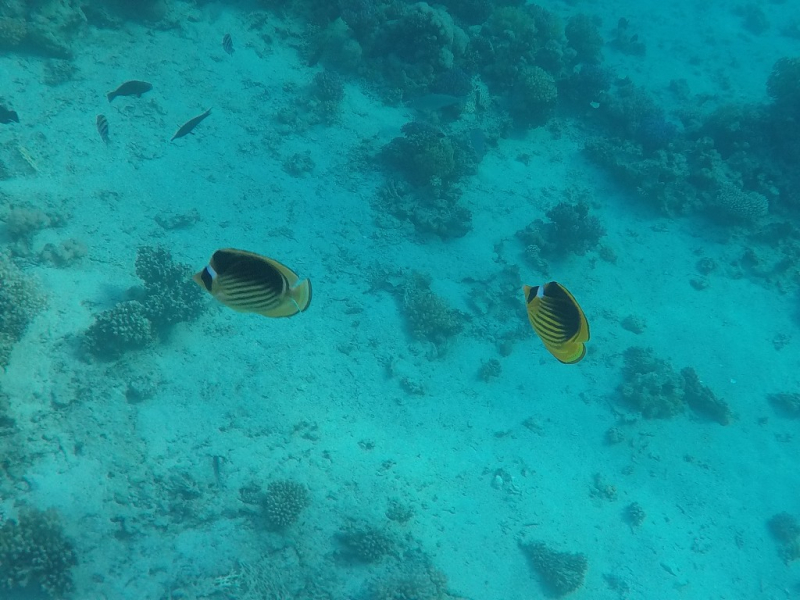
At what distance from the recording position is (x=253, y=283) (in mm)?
2389

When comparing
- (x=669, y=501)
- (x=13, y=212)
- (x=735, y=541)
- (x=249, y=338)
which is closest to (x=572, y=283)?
(x=669, y=501)

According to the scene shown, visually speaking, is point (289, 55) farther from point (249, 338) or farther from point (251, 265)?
point (251, 265)

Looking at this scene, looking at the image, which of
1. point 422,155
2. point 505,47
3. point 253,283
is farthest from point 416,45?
point 253,283

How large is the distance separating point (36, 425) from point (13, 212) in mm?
3402

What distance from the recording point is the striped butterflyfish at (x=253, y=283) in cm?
233

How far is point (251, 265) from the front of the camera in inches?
93.4

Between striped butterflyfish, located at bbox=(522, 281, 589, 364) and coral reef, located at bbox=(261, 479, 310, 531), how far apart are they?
4.37 metres

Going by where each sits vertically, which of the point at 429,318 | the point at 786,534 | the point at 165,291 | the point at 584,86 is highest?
the point at 584,86

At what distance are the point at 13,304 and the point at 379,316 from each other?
516 centimetres

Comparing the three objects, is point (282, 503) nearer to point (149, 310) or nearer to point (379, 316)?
point (149, 310)

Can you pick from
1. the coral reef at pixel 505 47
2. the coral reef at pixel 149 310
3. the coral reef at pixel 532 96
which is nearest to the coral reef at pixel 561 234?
the coral reef at pixel 532 96

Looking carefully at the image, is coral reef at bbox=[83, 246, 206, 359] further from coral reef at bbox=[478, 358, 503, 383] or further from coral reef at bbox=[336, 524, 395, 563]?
coral reef at bbox=[478, 358, 503, 383]

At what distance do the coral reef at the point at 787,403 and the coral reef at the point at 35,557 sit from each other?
12420mm

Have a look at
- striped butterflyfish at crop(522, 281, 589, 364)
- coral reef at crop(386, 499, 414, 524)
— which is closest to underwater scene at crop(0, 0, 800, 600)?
striped butterflyfish at crop(522, 281, 589, 364)
